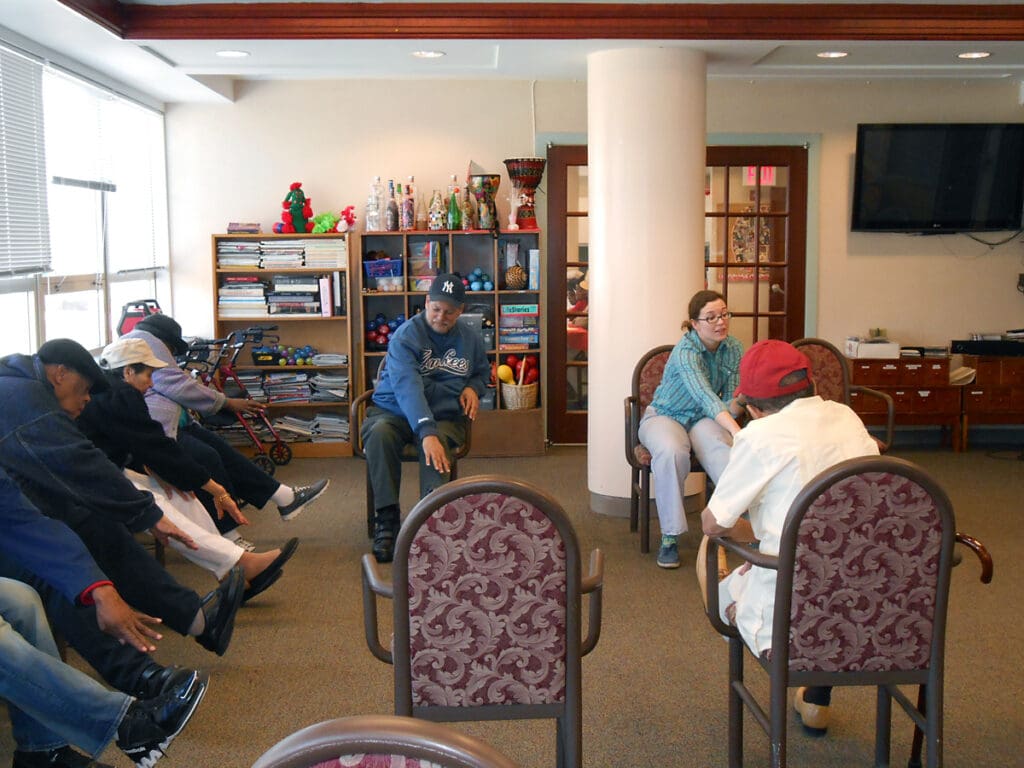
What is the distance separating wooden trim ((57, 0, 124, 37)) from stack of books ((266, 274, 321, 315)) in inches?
94.9

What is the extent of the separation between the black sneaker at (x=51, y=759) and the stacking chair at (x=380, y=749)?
204 cm

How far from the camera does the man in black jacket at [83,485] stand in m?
3.14

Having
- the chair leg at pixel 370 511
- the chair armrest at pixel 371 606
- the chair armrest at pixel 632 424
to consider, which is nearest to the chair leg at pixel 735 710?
the chair armrest at pixel 371 606

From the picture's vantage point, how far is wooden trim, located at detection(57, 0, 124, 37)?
4867mm

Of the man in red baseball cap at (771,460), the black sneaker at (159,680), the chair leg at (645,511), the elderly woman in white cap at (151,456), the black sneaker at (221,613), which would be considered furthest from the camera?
the chair leg at (645,511)

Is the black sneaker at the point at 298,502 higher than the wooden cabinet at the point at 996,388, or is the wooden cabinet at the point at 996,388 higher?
the wooden cabinet at the point at 996,388

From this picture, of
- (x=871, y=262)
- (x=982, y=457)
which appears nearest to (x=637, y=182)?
(x=871, y=262)

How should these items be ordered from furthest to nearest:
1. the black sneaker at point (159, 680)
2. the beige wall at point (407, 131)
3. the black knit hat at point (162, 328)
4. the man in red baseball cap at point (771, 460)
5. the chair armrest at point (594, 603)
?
the beige wall at point (407, 131), the black knit hat at point (162, 328), the black sneaker at point (159, 680), the man in red baseball cap at point (771, 460), the chair armrest at point (594, 603)

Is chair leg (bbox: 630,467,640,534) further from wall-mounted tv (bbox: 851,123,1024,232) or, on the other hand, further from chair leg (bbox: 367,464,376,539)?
wall-mounted tv (bbox: 851,123,1024,232)

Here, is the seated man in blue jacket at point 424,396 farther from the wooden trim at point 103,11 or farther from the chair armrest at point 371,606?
the chair armrest at point 371,606

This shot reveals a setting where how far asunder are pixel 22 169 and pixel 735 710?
412 cm

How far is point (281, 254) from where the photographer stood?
7.50 m

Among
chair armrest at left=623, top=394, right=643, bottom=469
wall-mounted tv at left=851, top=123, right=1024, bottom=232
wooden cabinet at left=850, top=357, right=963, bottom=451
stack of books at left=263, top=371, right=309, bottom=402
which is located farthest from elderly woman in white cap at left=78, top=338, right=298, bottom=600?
wall-mounted tv at left=851, top=123, right=1024, bottom=232

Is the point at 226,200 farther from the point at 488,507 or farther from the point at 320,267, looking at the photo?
the point at 488,507
